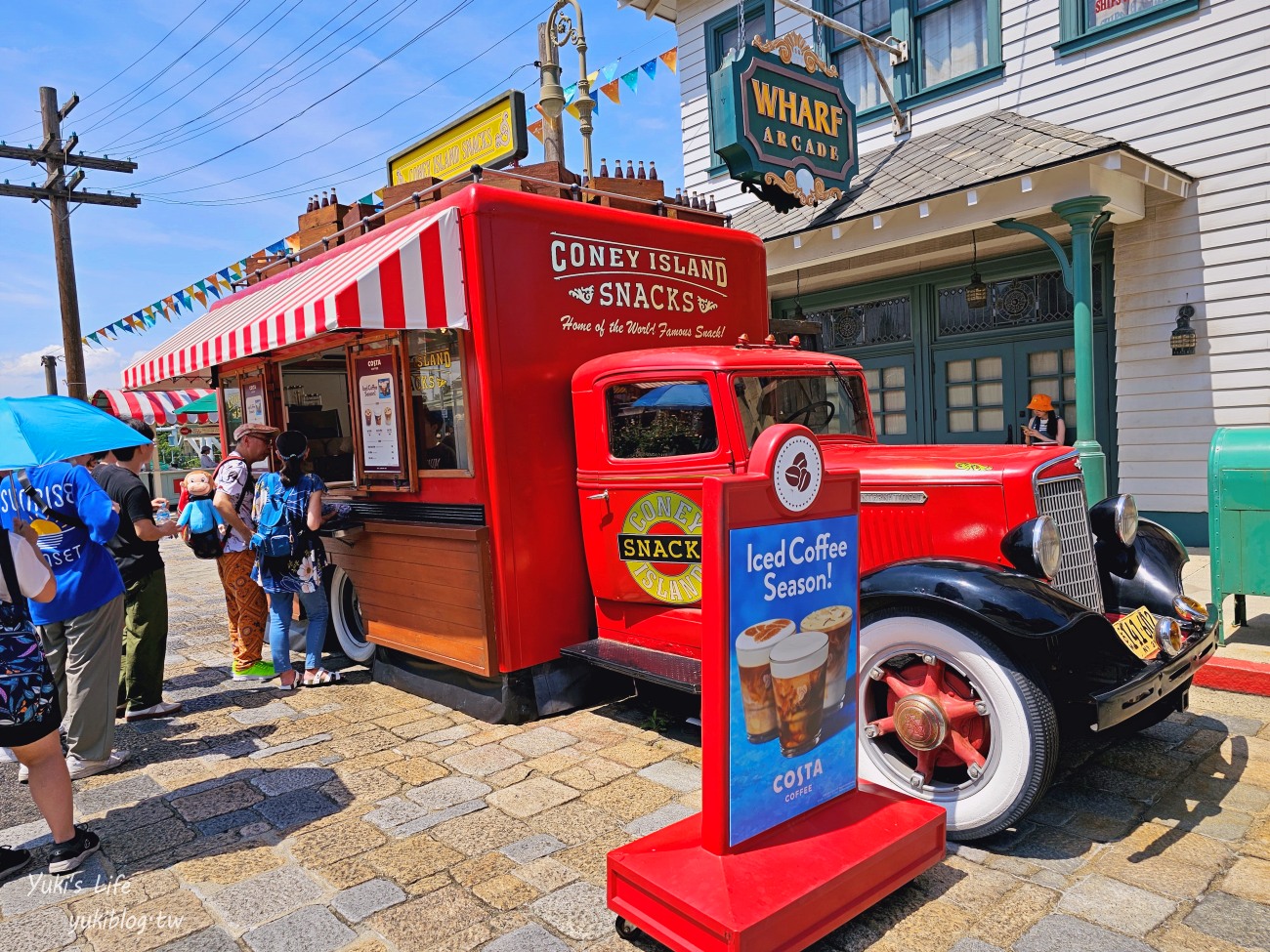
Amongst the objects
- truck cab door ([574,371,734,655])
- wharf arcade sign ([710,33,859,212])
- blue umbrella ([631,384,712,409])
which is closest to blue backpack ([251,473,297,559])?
truck cab door ([574,371,734,655])

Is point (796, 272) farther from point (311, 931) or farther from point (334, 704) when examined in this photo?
point (311, 931)

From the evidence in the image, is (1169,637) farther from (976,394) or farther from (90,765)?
(976,394)

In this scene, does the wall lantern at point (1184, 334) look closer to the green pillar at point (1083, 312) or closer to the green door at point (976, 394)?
the green pillar at point (1083, 312)

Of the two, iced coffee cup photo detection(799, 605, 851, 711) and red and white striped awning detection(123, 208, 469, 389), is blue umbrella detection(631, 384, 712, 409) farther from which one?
A: iced coffee cup photo detection(799, 605, 851, 711)

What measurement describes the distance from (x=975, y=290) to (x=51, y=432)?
7.83 meters

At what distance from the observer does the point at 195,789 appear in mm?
3783

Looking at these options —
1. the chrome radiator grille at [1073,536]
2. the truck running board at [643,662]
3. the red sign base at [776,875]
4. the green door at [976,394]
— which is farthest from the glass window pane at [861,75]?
the red sign base at [776,875]

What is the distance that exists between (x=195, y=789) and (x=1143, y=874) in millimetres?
3757

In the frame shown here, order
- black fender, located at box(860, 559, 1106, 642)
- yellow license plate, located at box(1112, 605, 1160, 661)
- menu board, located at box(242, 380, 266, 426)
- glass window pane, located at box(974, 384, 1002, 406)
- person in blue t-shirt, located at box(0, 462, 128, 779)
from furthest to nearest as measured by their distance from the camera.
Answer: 1. glass window pane, located at box(974, 384, 1002, 406)
2. menu board, located at box(242, 380, 266, 426)
3. person in blue t-shirt, located at box(0, 462, 128, 779)
4. yellow license plate, located at box(1112, 605, 1160, 661)
5. black fender, located at box(860, 559, 1106, 642)

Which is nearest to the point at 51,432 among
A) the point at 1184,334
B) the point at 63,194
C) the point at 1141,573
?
the point at 1141,573

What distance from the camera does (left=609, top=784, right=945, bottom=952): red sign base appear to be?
2285 mm

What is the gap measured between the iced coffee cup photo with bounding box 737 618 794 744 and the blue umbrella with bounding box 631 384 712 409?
1573 millimetres

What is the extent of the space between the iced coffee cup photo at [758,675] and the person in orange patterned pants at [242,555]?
3.81 metres

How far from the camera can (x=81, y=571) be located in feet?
12.5
